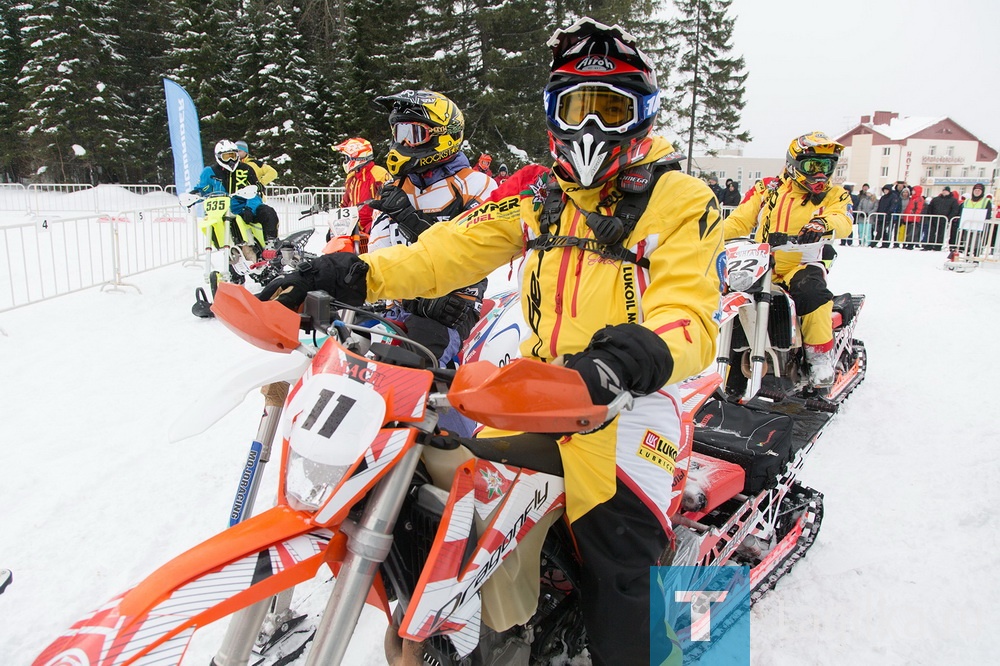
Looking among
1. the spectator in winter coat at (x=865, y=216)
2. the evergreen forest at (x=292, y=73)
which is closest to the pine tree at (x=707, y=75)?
the evergreen forest at (x=292, y=73)

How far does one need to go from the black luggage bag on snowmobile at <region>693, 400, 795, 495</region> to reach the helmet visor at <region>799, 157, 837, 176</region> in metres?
3.50

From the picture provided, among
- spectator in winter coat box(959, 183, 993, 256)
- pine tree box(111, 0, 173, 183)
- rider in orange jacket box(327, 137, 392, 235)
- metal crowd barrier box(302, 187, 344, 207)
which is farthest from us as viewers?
pine tree box(111, 0, 173, 183)

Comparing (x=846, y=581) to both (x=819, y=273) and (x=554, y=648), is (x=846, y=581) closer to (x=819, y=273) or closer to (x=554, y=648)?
(x=554, y=648)

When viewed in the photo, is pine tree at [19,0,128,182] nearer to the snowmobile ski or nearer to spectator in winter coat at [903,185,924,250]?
the snowmobile ski

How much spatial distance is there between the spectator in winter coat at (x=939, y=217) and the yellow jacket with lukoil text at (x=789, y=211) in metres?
13.4

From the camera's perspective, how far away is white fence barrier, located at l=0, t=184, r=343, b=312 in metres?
10.1

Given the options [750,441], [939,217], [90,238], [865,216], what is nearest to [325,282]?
[750,441]

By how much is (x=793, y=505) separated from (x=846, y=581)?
459mm

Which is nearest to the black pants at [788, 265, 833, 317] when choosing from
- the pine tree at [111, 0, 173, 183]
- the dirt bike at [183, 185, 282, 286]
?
the dirt bike at [183, 185, 282, 286]

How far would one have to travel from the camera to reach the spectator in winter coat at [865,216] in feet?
64.4

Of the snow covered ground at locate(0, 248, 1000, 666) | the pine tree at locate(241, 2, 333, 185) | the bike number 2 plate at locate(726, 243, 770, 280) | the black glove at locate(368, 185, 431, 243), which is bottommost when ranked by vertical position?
the snow covered ground at locate(0, 248, 1000, 666)

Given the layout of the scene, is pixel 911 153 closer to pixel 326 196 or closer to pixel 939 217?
pixel 939 217

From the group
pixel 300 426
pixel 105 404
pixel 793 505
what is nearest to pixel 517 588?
pixel 300 426

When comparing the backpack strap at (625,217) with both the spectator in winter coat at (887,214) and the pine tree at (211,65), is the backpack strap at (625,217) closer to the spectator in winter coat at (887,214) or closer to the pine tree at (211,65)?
the spectator in winter coat at (887,214)
